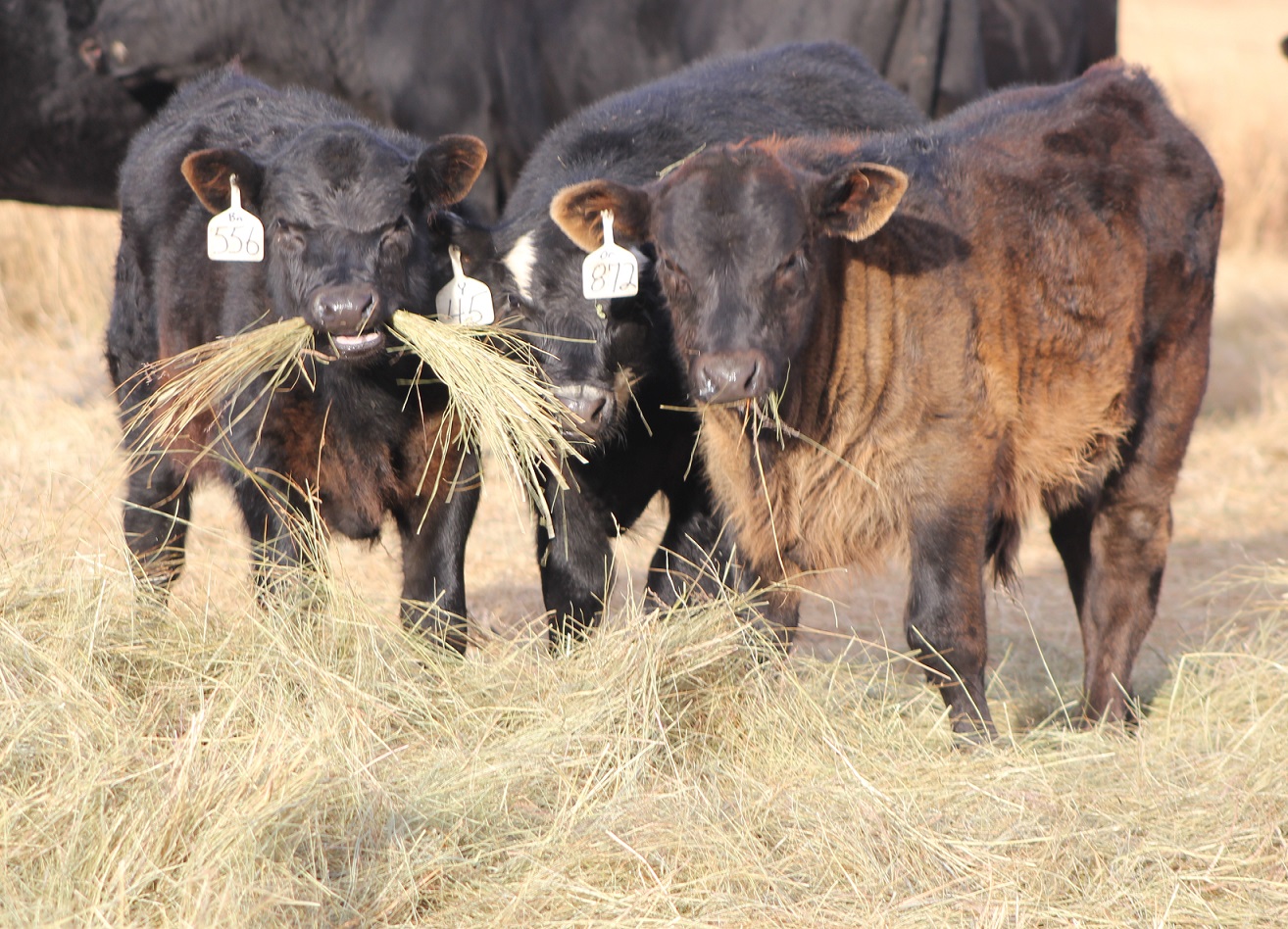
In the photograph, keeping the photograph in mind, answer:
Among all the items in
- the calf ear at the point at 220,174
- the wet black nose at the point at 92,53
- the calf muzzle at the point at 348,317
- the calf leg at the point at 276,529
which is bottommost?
the calf leg at the point at 276,529

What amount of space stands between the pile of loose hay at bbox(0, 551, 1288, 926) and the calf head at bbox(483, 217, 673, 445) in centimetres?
77

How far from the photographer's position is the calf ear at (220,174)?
15.6ft

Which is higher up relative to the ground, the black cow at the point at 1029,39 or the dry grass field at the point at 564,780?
the black cow at the point at 1029,39

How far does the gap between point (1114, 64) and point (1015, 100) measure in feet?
1.52

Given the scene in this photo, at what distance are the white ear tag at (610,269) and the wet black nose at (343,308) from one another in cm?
65

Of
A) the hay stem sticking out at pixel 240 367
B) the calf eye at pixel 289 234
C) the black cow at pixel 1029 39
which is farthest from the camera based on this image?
the black cow at pixel 1029 39

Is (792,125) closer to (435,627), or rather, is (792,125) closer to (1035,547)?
(435,627)

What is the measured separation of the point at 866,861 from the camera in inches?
136

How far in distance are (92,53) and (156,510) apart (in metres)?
3.98

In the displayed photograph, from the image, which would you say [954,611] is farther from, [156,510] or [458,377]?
[156,510]

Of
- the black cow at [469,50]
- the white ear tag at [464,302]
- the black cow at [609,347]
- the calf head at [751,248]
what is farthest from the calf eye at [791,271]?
the black cow at [469,50]

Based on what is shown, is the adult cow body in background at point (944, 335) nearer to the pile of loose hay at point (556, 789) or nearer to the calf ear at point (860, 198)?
the calf ear at point (860, 198)

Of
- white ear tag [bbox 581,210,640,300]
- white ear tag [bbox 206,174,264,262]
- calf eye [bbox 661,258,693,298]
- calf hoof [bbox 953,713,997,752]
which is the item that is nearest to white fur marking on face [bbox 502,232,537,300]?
white ear tag [bbox 581,210,640,300]

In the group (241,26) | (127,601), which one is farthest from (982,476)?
(241,26)
